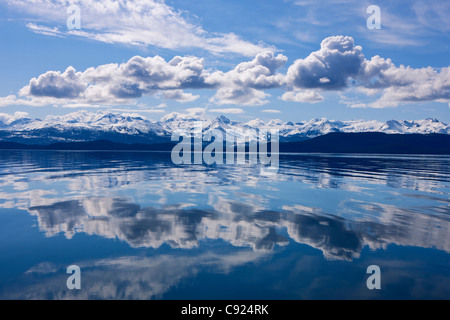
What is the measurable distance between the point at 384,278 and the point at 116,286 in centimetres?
1157

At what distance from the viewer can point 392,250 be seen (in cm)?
1644

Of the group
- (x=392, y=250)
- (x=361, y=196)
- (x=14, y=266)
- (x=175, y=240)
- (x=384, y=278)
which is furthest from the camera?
(x=361, y=196)

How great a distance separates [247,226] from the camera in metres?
20.9

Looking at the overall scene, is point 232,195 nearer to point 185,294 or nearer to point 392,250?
point 392,250

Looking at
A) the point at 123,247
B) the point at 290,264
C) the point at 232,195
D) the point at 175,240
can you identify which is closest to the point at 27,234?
the point at 123,247

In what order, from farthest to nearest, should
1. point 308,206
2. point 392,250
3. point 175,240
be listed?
point 308,206 < point 175,240 < point 392,250

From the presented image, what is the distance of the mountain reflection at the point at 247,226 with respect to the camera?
57.9 feet

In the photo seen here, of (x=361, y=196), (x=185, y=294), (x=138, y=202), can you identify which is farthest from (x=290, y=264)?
(x=361, y=196)

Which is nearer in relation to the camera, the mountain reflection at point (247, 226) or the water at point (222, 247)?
the water at point (222, 247)

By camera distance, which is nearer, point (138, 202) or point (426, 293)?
point (426, 293)

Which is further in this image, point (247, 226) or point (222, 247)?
point (247, 226)

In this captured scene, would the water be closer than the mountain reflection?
Yes

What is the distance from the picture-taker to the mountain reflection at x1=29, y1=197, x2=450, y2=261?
17.6m

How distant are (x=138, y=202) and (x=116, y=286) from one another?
17068 mm
